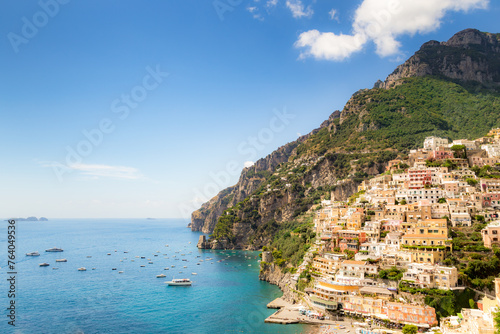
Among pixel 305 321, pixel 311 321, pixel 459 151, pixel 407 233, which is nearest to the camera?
pixel 311 321

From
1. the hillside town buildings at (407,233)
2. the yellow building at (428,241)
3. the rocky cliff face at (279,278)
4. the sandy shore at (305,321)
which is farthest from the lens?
the rocky cliff face at (279,278)

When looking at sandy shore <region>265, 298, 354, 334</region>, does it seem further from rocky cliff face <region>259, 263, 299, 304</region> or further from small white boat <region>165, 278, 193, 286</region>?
small white boat <region>165, 278, 193, 286</region>

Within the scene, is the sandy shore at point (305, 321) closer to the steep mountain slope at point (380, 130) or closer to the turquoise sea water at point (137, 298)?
the turquoise sea water at point (137, 298)

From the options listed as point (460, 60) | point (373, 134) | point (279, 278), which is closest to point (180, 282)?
point (279, 278)

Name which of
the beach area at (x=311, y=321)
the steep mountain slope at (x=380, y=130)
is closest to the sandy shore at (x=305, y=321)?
the beach area at (x=311, y=321)

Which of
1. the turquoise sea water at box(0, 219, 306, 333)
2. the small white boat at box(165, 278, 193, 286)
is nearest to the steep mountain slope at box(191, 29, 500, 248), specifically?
the turquoise sea water at box(0, 219, 306, 333)

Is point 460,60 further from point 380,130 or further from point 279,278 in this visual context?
point 279,278
